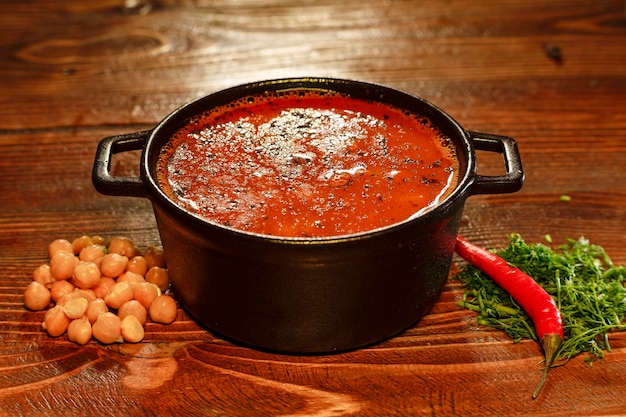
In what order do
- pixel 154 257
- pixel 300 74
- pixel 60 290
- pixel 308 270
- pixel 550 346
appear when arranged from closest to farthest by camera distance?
pixel 308 270, pixel 550 346, pixel 60 290, pixel 154 257, pixel 300 74

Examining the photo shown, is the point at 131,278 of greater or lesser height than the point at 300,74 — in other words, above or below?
below

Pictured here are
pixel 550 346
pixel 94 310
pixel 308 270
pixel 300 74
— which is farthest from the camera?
pixel 300 74

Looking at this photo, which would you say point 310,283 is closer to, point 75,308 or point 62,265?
point 75,308

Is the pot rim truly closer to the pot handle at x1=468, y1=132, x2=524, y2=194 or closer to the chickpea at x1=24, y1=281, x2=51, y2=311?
the pot handle at x1=468, y1=132, x2=524, y2=194

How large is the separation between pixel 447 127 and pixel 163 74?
5.35ft

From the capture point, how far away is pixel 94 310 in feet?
6.92

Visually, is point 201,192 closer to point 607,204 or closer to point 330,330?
point 330,330

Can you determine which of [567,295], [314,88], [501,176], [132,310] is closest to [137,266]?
[132,310]

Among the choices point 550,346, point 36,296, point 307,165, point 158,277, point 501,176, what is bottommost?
point 36,296

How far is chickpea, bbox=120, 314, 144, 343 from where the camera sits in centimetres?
208

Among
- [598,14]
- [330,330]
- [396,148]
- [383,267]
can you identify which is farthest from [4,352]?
[598,14]

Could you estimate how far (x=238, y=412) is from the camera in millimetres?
1887

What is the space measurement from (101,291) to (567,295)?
1212 millimetres

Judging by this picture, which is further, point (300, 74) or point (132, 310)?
point (300, 74)
